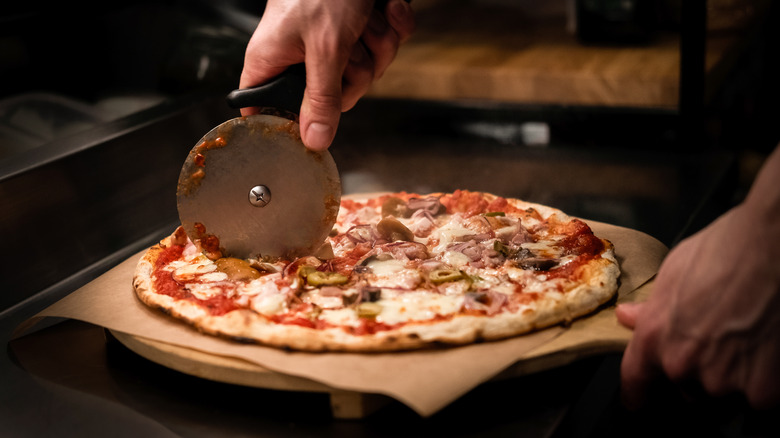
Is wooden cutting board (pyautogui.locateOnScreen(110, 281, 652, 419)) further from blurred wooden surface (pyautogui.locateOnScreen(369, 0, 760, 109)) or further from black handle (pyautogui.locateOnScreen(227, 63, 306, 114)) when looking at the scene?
blurred wooden surface (pyautogui.locateOnScreen(369, 0, 760, 109))

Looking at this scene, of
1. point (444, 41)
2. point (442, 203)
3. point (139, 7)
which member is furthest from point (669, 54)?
point (139, 7)

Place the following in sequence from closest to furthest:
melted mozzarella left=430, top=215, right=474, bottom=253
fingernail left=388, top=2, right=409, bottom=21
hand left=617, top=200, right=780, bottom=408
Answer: hand left=617, top=200, right=780, bottom=408
melted mozzarella left=430, top=215, right=474, bottom=253
fingernail left=388, top=2, right=409, bottom=21

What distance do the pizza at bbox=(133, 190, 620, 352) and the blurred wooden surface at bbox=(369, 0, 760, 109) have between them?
1124mm

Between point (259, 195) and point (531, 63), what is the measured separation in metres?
1.80

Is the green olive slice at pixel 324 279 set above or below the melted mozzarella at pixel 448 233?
above

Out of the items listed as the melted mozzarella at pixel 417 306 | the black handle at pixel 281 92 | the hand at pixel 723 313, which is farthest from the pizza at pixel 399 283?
the black handle at pixel 281 92

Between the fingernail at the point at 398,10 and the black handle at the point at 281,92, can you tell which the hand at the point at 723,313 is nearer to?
the black handle at the point at 281,92

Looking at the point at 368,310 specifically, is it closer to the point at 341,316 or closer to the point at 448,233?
the point at 341,316

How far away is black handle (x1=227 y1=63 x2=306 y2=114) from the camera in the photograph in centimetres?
188

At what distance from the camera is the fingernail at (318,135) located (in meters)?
1.86

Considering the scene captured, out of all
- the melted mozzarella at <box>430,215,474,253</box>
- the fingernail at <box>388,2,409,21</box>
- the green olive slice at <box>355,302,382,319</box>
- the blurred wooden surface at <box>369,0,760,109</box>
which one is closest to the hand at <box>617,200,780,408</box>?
the green olive slice at <box>355,302,382,319</box>

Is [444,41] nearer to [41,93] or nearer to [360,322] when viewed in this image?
[41,93]

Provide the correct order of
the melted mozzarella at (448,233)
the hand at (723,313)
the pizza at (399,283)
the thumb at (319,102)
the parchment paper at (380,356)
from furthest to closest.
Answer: the melted mozzarella at (448,233) → the thumb at (319,102) → the pizza at (399,283) → the parchment paper at (380,356) → the hand at (723,313)

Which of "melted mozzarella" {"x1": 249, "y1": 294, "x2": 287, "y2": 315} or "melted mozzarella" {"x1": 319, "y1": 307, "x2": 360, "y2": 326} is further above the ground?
"melted mozzarella" {"x1": 249, "y1": 294, "x2": 287, "y2": 315}
